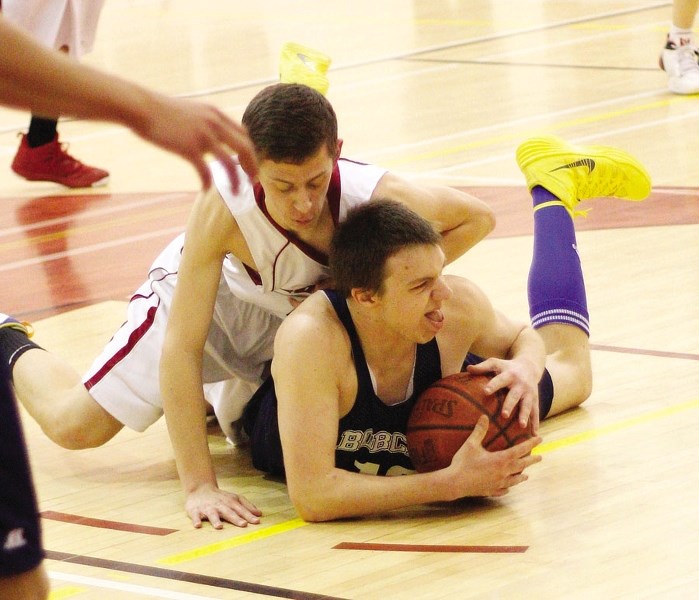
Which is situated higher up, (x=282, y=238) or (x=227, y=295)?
(x=282, y=238)

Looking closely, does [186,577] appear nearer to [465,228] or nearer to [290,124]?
[290,124]

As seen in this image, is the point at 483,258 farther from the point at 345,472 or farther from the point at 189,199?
the point at 345,472

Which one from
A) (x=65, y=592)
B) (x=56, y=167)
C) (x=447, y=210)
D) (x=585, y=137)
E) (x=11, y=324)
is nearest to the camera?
(x=65, y=592)

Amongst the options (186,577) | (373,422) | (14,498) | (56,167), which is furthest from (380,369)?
Answer: (56,167)

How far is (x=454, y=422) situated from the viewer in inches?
125

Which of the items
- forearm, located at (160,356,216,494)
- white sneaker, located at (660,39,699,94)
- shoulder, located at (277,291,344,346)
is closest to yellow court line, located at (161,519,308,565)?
forearm, located at (160,356,216,494)

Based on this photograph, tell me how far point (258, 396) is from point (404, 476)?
2.40ft

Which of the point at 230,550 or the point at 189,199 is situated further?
the point at 189,199

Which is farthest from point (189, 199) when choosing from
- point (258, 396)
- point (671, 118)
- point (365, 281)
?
point (365, 281)

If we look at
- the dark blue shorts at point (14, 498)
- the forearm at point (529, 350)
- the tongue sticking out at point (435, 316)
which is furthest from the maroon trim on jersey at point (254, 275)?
the dark blue shorts at point (14, 498)

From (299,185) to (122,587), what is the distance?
94 centimetres

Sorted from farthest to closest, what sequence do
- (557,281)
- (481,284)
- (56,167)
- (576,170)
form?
(56,167) → (481,284) → (576,170) → (557,281)

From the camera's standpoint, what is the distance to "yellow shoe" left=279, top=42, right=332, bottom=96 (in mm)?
4836

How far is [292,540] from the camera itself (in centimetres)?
310
